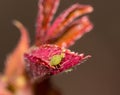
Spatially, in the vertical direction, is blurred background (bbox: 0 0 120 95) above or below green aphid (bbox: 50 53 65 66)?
above

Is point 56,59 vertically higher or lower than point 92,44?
lower

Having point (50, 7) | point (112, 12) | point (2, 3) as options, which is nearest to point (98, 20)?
point (112, 12)

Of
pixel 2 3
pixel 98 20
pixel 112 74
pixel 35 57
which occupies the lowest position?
pixel 35 57

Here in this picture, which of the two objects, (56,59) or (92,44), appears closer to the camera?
(56,59)

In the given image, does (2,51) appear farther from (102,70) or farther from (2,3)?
(102,70)

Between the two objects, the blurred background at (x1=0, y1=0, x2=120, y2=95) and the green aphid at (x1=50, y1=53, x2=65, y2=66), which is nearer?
the green aphid at (x1=50, y1=53, x2=65, y2=66)

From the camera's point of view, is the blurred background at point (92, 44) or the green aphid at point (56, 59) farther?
the blurred background at point (92, 44)

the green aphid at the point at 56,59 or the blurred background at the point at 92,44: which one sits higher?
the blurred background at the point at 92,44

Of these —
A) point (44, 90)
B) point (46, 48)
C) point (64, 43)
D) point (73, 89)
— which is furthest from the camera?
point (73, 89)
